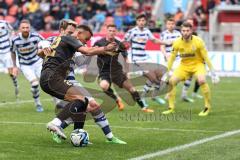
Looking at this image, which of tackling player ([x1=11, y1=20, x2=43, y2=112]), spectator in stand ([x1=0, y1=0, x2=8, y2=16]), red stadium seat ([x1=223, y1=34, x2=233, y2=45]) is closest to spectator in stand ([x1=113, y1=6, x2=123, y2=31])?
red stadium seat ([x1=223, y1=34, x2=233, y2=45])

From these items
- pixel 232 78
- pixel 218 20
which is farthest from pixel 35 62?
pixel 218 20

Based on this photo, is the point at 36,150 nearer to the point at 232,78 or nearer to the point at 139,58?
the point at 139,58

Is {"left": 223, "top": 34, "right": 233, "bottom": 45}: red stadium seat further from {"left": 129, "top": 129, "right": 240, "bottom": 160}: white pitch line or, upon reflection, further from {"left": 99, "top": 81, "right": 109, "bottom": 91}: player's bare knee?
{"left": 129, "top": 129, "right": 240, "bottom": 160}: white pitch line

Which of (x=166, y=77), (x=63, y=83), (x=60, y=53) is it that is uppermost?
(x=60, y=53)

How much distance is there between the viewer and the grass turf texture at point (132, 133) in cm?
1068

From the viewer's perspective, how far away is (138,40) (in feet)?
66.0

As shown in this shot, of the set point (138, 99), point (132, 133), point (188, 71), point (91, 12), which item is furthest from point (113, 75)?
point (91, 12)

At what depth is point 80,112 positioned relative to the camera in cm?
1148

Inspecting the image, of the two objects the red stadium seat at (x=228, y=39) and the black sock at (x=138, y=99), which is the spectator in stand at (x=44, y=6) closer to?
the red stadium seat at (x=228, y=39)

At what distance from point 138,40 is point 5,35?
13.6ft

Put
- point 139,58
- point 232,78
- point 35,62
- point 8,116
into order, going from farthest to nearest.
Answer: point 232,78
point 139,58
point 35,62
point 8,116

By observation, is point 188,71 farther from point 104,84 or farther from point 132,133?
point 132,133

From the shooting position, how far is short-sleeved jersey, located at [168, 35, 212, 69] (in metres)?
16.4

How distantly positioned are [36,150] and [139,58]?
975 cm
